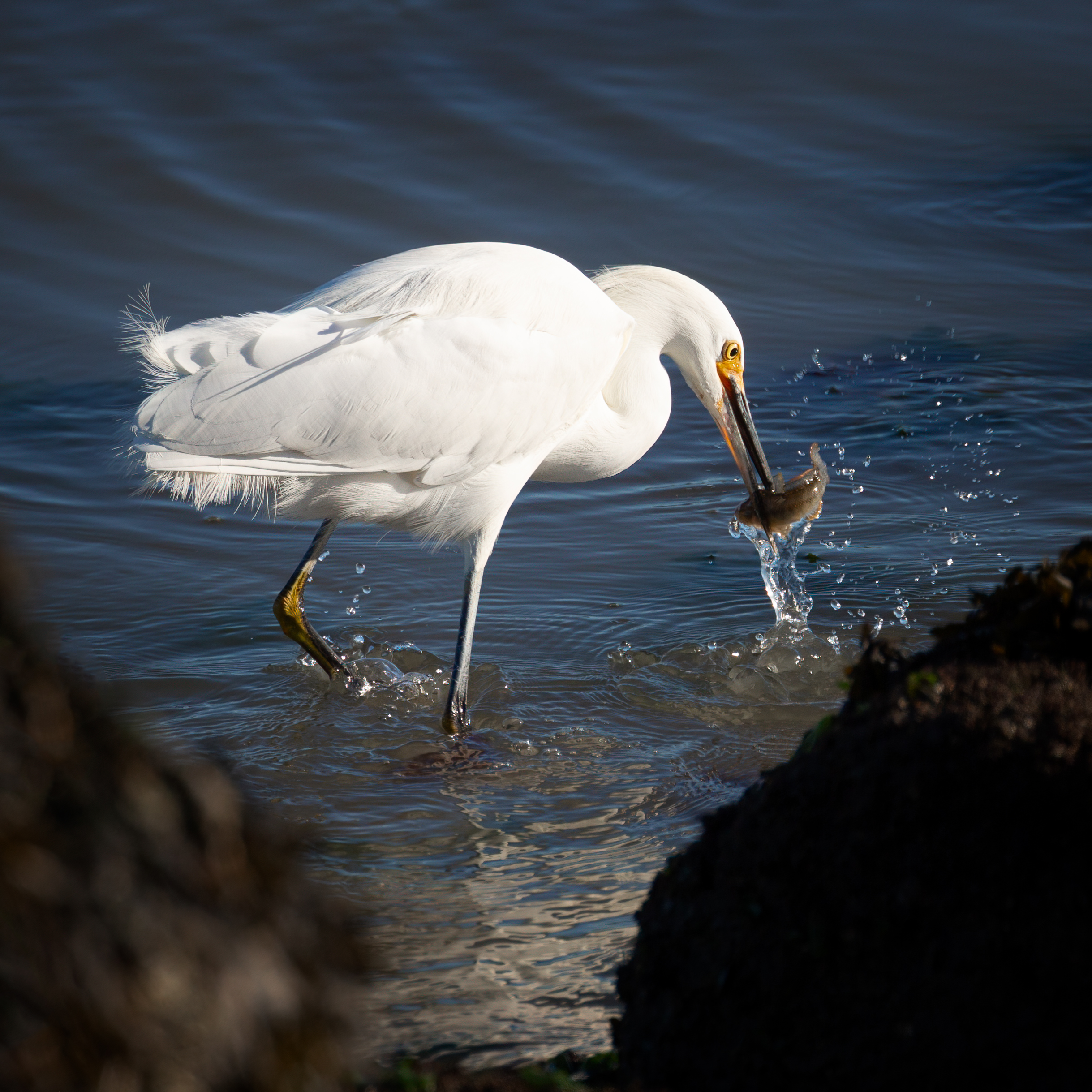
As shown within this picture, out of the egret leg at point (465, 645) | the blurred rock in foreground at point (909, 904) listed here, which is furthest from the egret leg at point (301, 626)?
the blurred rock in foreground at point (909, 904)

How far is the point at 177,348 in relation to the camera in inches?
187

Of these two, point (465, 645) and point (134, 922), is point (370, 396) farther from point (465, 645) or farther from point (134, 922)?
point (134, 922)

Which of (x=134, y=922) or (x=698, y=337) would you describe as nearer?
(x=134, y=922)

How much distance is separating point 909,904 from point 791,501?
11.8 ft

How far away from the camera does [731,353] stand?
17.8 feet

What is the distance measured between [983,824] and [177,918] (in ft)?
4.25

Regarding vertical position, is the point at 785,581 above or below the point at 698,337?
below

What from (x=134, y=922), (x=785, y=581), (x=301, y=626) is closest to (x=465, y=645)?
(x=301, y=626)

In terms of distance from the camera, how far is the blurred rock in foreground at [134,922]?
1124mm

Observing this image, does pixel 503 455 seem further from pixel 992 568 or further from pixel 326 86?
pixel 326 86

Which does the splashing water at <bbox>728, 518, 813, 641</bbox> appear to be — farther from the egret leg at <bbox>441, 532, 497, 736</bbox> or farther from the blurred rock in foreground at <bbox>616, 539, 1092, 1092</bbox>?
the blurred rock in foreground at <bbox>616, 539, 1092, 1092</bbox>

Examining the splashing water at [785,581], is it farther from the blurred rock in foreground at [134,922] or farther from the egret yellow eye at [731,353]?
the blurred rock in foreground at [134,922]

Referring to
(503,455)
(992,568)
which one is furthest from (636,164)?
(503,455)

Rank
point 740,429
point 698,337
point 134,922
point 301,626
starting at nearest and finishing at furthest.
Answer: point 134,922 → point 301,626 → point 698,337 → point 740,429
